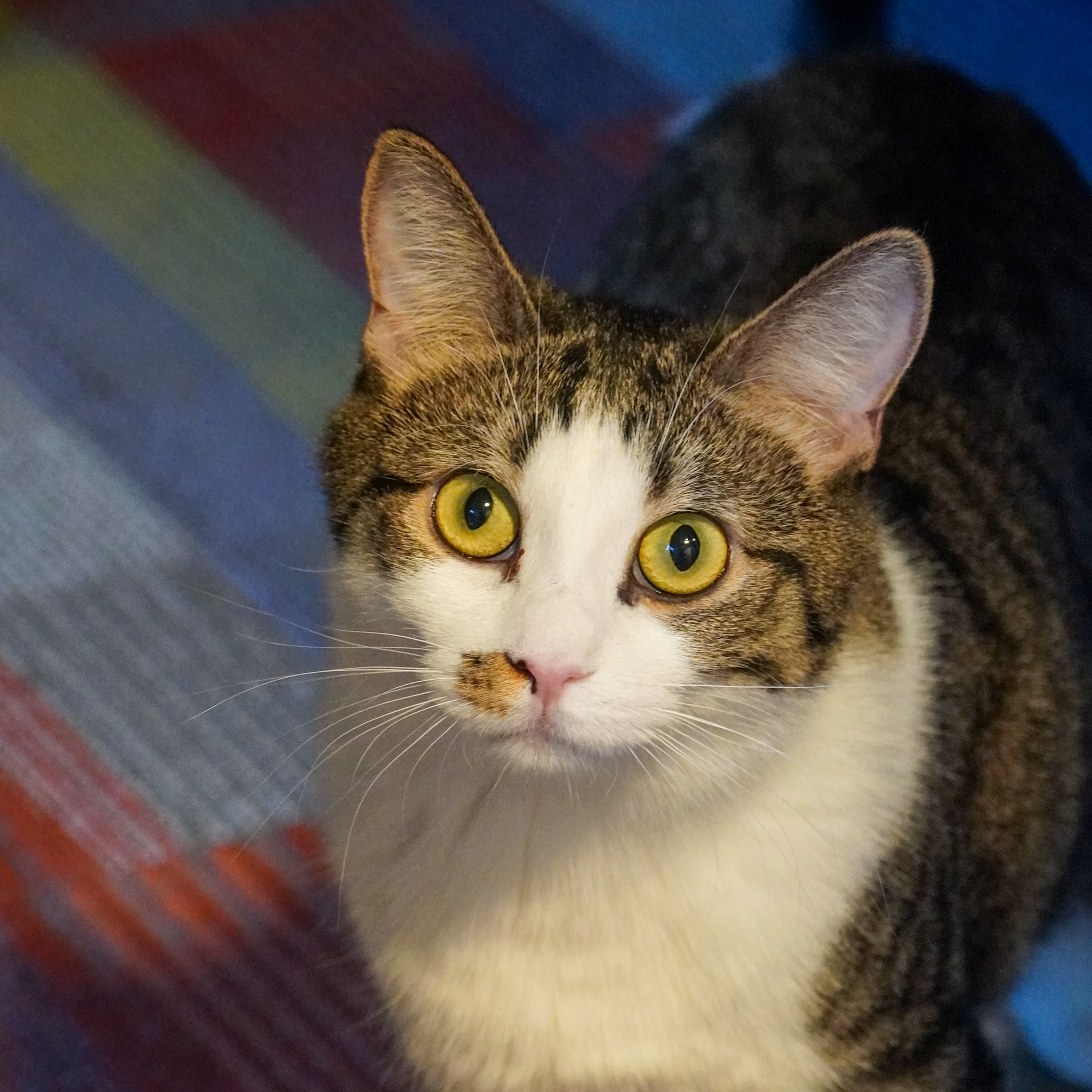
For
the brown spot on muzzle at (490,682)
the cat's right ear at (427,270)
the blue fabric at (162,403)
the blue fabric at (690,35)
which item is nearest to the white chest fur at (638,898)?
the brown spot on muzzle at (490,682)

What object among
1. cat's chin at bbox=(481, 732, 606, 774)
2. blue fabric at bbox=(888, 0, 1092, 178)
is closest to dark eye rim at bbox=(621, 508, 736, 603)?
cat's chin at bbox=(481, 732, 606, 774)

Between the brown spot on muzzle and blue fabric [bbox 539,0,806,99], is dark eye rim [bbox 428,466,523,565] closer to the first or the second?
the brown spot on muzzle

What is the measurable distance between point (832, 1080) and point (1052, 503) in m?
0.64

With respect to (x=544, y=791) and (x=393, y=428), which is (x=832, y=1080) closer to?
(x=544, y=791)

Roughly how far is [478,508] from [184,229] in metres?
1.34

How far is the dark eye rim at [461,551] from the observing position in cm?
86

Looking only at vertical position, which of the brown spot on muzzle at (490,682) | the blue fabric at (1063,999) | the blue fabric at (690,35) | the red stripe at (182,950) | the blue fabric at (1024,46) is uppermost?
the blue fabric at (1024,46)

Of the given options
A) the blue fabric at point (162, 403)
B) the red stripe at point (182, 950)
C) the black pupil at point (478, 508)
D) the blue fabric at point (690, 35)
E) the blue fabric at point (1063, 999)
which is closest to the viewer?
the black pupil at point (478, 508)

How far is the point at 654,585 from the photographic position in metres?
0.86

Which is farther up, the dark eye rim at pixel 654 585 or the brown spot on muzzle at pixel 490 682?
the dark eye rim at pixel 654 585

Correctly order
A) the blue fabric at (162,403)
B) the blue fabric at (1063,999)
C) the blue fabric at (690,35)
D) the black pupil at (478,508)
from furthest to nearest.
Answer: the blue fabric at (690,35) < the blue fabric at (162,403) < the blue fabric at (1063,999) < the black pupil at (478,508)

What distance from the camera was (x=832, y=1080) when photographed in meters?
1.05

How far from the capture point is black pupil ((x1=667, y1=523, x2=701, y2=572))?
88cm

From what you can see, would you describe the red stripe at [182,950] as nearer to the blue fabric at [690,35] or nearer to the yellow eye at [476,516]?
the yellow eye at [476,516]
